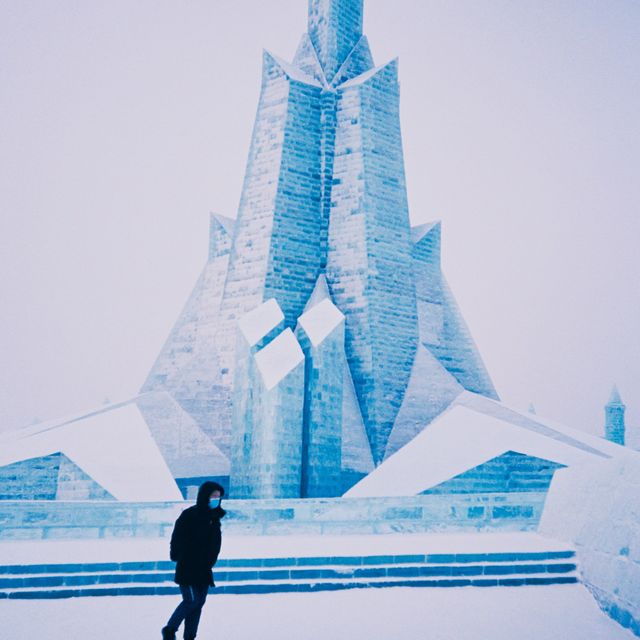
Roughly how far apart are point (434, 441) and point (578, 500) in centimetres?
654

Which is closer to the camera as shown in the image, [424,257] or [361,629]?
[361,629]

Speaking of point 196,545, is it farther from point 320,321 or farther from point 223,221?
point 223,221

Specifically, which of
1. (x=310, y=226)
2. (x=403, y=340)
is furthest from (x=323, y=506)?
(x=310, y=226)

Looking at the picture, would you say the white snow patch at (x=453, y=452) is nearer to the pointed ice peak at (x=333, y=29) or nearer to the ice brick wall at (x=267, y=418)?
the ice brick wall at (x=267, y=418)

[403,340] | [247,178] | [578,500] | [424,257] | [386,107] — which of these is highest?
[386,107]

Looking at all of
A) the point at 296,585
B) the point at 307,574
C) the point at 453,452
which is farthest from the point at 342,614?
the point at 453,452

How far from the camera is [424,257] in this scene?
1842 cm

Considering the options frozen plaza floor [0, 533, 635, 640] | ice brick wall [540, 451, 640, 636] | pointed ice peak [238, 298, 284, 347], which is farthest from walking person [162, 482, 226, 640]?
pointed ice peak [238, 298, 284, 347]

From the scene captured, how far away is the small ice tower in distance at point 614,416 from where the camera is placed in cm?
3984

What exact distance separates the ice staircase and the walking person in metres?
1.79

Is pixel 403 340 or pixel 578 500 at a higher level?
pixel 403 340

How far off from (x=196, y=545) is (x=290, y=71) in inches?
599

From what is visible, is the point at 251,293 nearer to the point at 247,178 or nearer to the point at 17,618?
the point at 247,178

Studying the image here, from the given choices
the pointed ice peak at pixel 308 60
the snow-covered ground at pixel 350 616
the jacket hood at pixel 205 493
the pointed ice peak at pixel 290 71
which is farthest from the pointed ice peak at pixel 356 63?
the jacket hood at pixel 205 493
